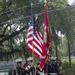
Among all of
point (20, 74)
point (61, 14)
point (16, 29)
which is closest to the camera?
point (20, 74)

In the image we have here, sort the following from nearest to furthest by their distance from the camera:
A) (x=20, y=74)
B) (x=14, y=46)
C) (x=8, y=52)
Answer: (x=20, y=74)
(x=8, y=52)
(x=14, y=46)

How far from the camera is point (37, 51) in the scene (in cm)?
1219

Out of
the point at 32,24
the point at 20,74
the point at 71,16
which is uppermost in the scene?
the point at 71,16

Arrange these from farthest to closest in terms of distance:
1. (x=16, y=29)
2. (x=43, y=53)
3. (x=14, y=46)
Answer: (x=14, y=46) → (x=16, y=29) → (x=43, y=53)

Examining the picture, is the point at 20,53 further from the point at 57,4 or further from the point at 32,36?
the point at 32,36

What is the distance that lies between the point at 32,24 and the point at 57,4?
42.4 feet

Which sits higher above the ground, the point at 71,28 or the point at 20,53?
the point at 71,28

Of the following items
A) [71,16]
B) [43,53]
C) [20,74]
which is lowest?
[20,74]

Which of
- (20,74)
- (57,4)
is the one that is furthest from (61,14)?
(20,74)

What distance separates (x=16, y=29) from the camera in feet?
90.7

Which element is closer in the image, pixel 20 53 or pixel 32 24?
pixel 32 24

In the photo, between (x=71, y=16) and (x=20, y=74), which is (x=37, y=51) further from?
(x=71, y=16)

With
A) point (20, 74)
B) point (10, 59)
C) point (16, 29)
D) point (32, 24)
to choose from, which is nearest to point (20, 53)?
point (10, 59)

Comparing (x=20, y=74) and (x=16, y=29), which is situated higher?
(x=16, y=29)
